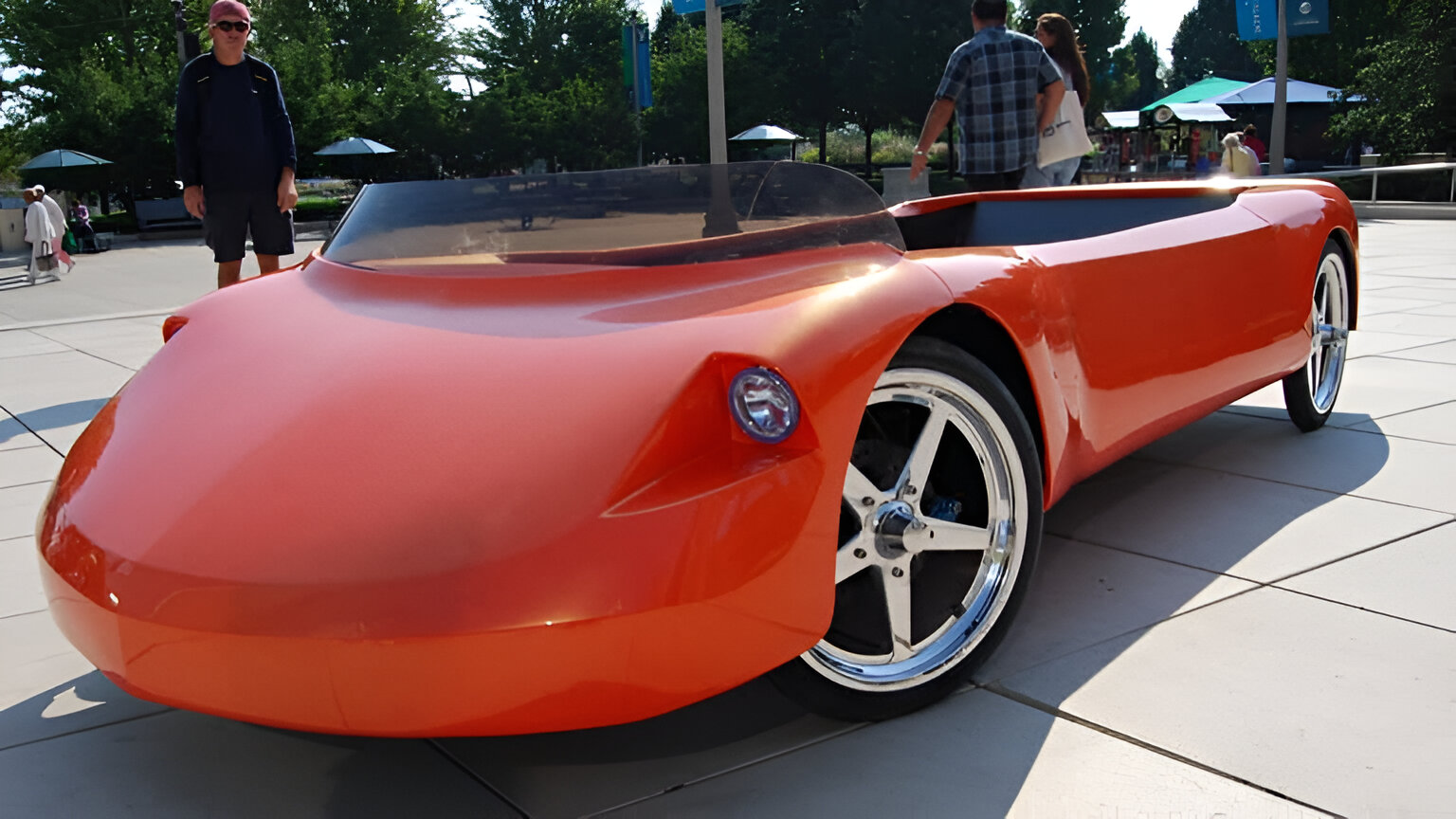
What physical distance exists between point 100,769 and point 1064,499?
2.72m

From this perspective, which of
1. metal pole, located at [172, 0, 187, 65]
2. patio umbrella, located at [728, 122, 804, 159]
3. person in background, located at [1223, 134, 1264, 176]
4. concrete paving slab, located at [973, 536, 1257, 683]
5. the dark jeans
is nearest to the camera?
concrete paving slab, located at [973, 536, 1257, 683]

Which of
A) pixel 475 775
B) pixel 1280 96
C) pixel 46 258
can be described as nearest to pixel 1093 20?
pixel 1280 96

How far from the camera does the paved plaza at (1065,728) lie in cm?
211

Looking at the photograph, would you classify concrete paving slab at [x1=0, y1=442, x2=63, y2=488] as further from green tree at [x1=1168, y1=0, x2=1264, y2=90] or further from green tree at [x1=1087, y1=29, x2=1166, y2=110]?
green tree at [x1=1168, y1=0, x2=1264, y2=90]

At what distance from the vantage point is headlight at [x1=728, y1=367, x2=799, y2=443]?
6.53ft

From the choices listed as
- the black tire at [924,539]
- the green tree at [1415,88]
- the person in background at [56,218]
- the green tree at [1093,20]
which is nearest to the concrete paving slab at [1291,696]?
the black tire at [924,539]

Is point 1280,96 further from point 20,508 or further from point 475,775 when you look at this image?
point 475,775

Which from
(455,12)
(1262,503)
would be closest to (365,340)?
(1262,503)

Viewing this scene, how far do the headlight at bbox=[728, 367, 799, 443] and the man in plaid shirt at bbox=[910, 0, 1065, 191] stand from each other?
429 centimetres

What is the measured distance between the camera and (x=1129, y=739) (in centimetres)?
226

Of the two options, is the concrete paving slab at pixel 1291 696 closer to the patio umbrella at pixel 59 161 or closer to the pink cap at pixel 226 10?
the pink cap at pixel 226 10

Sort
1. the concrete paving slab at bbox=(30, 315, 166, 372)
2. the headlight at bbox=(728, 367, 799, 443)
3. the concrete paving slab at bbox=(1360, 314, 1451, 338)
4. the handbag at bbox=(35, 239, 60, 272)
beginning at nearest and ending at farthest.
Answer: the headlight at bbox=(728, 367, 799, 443) < the concrete paving slab at bbox=(1360, 314, 1451, 338) < the concrete paving slab at bbox=(30, 315, 166, 372) < the handbag at bbox=(35, 239, 60, 272)

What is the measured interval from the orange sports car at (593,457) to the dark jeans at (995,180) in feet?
10.9

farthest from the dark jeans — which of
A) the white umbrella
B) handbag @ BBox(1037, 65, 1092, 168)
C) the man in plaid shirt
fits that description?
the white umbrella
